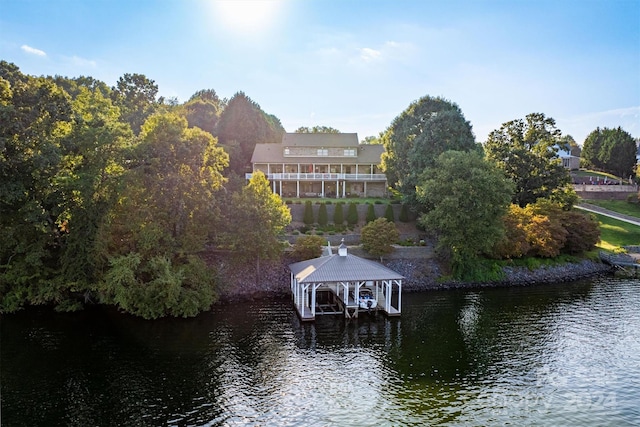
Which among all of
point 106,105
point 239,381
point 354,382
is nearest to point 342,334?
point 354,382

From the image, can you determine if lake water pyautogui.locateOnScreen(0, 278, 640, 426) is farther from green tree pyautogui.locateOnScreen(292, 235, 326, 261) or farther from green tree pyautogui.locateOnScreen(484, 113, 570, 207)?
green tree pyautogui.locateOnScreen(484, 113, 570, 207)

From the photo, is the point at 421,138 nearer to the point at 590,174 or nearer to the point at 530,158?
the point at 530,158

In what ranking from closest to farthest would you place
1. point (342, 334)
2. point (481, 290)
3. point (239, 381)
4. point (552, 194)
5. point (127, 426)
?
1. point (127, 426)
2. point (239, 381)
3. point (342, 334)
4. point (481, 290)
5. point (552, 194)

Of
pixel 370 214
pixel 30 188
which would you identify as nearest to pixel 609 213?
pixel 370 214

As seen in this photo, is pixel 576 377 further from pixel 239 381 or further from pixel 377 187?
pixel 377 187

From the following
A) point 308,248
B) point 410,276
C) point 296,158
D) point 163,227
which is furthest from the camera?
point 296,158

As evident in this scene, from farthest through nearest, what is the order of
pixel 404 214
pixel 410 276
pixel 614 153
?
pixel 614 153 → pixel 404 214 → pixel 410 276

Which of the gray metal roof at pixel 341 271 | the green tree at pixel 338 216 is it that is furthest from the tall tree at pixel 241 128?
the gray metal roof at pixel 341 271
